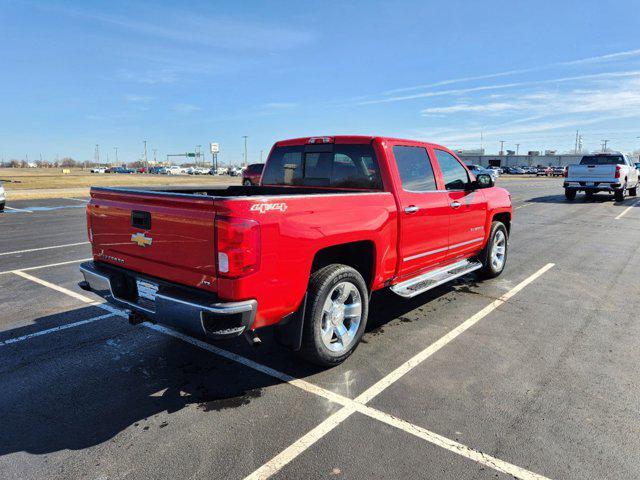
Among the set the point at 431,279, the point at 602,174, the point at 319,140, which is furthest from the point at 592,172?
the point at 319,140

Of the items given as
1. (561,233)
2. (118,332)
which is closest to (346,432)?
(118,332)

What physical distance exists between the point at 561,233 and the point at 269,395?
1032 cm

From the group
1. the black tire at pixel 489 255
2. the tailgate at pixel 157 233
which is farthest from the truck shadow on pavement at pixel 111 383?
the black tire at pixel 489 255

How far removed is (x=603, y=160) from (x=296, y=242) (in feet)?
70.0

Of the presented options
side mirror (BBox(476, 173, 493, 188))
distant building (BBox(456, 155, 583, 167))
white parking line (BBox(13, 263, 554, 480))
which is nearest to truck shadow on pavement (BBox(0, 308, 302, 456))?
white parking line (BBox(13, 263, 554, 480))

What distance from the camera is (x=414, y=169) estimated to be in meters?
4.84

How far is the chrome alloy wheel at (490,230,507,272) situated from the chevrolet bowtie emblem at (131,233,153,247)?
490 centimetres

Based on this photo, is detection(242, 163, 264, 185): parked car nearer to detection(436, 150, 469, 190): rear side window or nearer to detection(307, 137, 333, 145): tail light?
detection(436, 150, 469, 190): rear side window

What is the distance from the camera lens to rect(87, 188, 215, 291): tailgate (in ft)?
10.1

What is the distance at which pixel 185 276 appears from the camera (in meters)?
3.27

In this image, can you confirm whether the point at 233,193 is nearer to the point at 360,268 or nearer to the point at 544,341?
the point at 360,268

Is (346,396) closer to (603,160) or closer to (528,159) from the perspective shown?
(603,160)

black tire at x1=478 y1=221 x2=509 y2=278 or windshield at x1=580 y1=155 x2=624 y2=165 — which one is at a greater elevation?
windshield at x1=580 y1=155 x2=624 y2=165

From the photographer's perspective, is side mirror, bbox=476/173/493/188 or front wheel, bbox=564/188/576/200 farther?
front wheel, bbox=564/188/576/200
